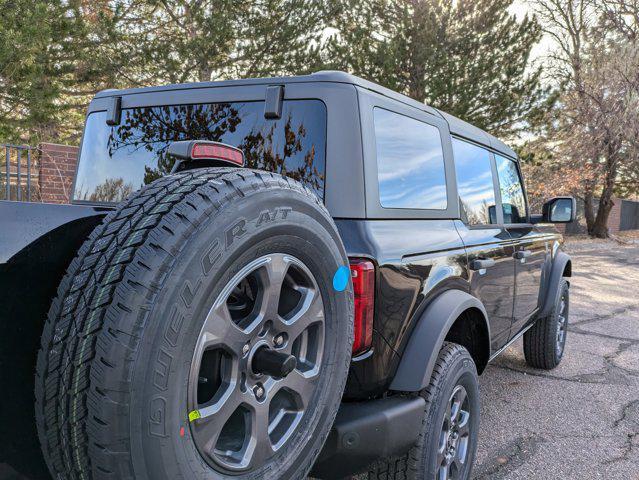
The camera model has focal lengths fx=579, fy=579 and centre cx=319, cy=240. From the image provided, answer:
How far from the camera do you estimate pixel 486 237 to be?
3.29 m

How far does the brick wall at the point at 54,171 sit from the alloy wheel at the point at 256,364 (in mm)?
8263

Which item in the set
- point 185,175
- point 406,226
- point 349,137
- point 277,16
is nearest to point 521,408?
point 406,226

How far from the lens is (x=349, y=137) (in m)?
2.24

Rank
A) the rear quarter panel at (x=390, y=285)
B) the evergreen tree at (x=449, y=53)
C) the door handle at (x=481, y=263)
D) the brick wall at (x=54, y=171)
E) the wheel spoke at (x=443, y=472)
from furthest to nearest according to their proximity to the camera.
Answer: the evergreen tree at (x=449, y=53)
the brick wall at (x=54, y=171)
the door handle at (x=481, y=263)
the wheel spoke at (x=443, y=472)
the rear quarter panel at (x=390, y=285)

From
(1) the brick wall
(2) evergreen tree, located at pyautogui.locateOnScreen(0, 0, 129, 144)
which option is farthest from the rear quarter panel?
(2) evergreen tree, located at pyautogui.locateOnScreen(0, 0, 129, 144)

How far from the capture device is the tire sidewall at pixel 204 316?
136 centimetres

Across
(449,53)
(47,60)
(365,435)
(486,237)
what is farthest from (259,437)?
(449,53)

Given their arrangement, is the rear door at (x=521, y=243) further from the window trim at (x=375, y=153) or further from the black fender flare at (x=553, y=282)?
the window trim at (x=375, y=153)

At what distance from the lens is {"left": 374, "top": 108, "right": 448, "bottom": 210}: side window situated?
242cm

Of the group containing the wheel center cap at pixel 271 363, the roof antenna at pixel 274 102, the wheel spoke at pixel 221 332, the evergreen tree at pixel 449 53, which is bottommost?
the wheel center cap at pixel 271 363

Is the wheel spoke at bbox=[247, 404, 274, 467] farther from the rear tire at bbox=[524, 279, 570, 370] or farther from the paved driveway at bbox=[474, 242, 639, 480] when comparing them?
the rear tire at bbox=[524, 279, 570, 370]

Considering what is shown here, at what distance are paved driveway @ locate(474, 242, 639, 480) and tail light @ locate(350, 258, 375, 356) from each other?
1.48m

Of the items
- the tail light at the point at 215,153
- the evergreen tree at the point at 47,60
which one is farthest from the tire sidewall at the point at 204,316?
the evergreen tree at the point at 47,60

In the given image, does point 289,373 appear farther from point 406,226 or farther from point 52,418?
point 406,226
